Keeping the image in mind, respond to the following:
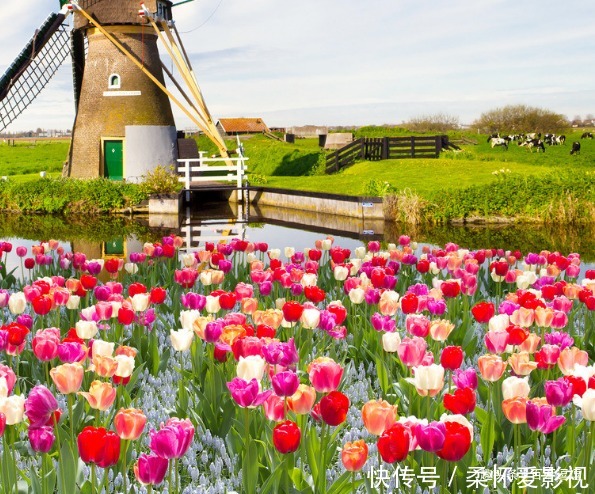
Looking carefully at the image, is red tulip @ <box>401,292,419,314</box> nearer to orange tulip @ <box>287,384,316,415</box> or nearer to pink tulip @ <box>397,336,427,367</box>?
pink tulip @ <box>397,336,427,367</box>

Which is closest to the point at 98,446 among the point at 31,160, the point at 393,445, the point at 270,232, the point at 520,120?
the point at 393,445

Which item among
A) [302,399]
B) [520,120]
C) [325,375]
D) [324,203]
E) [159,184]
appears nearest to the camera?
[302,399]

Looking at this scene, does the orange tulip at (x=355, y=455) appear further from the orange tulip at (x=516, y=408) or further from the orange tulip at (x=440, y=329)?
the orange tulip at (x=440, y=329)

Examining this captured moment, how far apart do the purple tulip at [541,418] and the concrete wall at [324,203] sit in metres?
18.3

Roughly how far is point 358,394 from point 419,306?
68 centimetres

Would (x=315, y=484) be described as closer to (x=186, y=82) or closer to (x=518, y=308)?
(x=518, y=308)

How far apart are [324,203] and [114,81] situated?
31.0 ft

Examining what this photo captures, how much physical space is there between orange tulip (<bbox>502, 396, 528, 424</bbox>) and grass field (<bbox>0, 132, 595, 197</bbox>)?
18.9 m

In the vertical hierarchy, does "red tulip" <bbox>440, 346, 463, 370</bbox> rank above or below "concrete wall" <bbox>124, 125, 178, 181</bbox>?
below

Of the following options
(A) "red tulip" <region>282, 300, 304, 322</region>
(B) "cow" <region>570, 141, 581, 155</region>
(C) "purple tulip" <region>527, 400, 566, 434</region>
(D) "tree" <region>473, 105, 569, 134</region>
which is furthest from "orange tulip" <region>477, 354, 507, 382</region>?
(D) "tree" <region>473, 105, 569, 134</region>

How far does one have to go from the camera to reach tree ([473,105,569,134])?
66.8m

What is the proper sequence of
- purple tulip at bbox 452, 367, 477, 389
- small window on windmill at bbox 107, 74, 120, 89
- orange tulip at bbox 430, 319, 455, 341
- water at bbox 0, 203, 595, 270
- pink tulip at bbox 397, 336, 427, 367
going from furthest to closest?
small window on windmill at bbox 107, 74, 120, 89, water at bbox 0, 203, 595, 270, orange tulip at bbox 430, 319, 455, 341, pink tulip at bbox 397, 336, 427, 367, purple tulip at bbox 452, 367, 477, 389

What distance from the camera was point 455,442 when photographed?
2545 millimetres

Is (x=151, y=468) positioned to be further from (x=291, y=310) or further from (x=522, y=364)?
(x=291, y=310)
